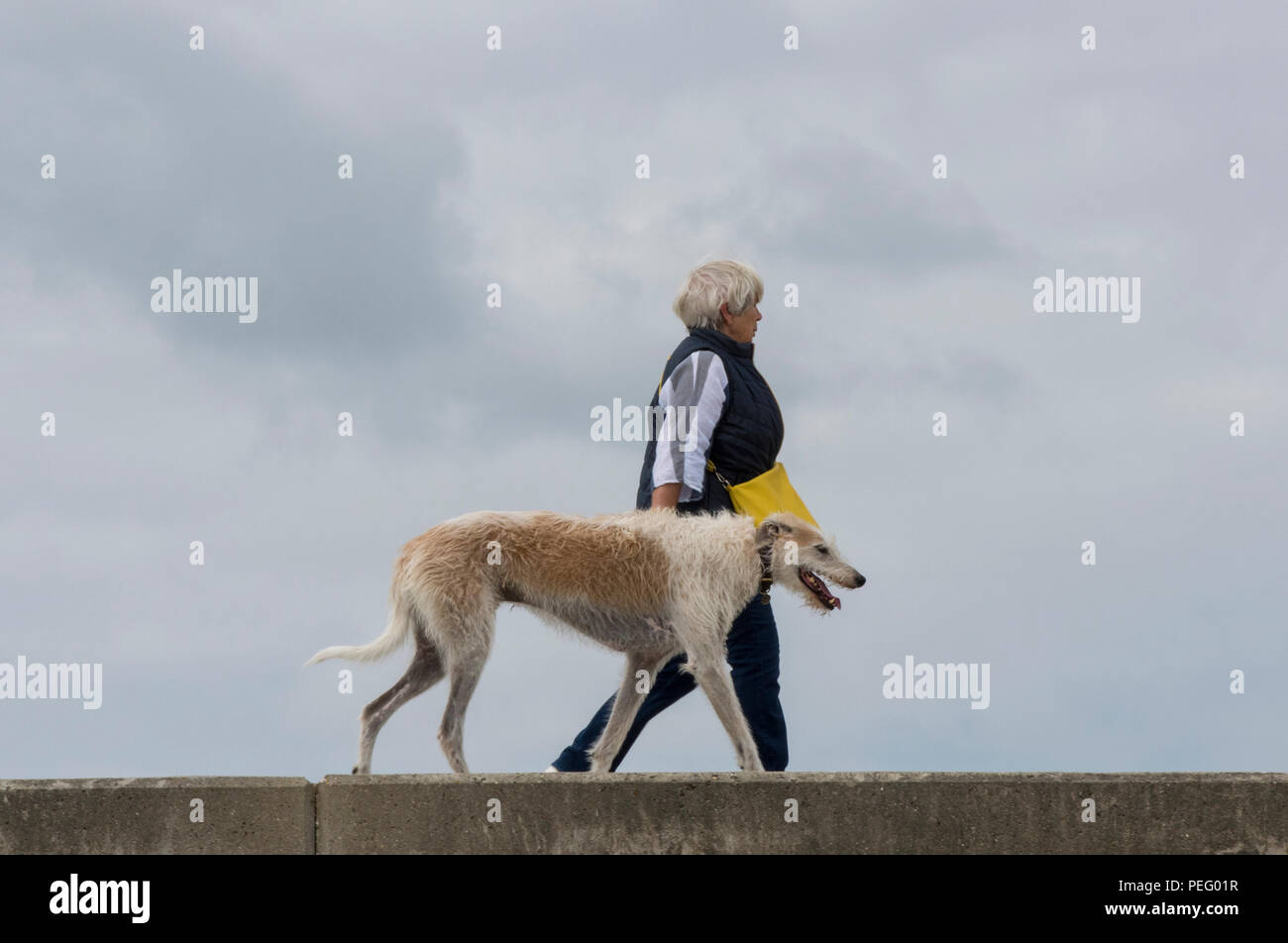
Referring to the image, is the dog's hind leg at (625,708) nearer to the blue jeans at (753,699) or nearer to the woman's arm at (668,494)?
the blue jeans at (753,699)

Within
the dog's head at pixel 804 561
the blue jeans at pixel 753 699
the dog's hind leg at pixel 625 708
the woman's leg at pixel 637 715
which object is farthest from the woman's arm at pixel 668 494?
the woman's leg at pixel 637 715

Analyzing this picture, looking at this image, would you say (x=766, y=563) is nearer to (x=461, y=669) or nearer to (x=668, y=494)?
(x=668, y=494)

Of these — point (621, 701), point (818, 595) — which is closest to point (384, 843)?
point (621, 701)

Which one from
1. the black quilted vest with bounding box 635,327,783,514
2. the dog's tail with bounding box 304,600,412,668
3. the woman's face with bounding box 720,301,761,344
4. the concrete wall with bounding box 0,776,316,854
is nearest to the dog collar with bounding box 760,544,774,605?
the black quilted vest with bounding box 635,327,783,514

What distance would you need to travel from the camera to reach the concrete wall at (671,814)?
698cm

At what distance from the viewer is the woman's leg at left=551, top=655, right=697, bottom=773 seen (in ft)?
28.4

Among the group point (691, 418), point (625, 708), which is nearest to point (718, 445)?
point (691, 418)

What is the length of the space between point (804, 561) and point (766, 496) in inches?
15.1

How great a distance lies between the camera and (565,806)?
6980mm

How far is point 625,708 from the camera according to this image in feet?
28.2

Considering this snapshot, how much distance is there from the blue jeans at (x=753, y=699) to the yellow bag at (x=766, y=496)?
44 centimetres

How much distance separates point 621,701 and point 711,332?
189 cm

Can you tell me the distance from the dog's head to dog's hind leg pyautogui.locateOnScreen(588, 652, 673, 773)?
28.3 inches
